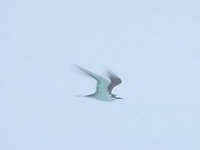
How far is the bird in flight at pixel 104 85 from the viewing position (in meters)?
1.06

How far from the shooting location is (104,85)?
1.07 meters

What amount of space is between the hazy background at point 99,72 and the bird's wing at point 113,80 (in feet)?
0.06

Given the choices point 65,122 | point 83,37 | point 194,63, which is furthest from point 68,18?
point 194,63

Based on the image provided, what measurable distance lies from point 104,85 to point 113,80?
0.03m

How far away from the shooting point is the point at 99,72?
107cm

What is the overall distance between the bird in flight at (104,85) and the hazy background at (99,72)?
0.02 m

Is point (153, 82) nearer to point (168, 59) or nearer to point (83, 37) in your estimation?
point (168, 59)

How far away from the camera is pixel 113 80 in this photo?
42.3 inches

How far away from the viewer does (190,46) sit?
1104mm

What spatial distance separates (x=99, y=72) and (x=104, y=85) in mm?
41

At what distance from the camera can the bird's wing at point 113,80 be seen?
1.07 meters

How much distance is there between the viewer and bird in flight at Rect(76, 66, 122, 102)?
106 cm

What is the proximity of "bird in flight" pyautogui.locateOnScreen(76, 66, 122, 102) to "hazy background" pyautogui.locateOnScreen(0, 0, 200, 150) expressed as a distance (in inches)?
0.6

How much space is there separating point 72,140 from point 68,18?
1.18 ft
